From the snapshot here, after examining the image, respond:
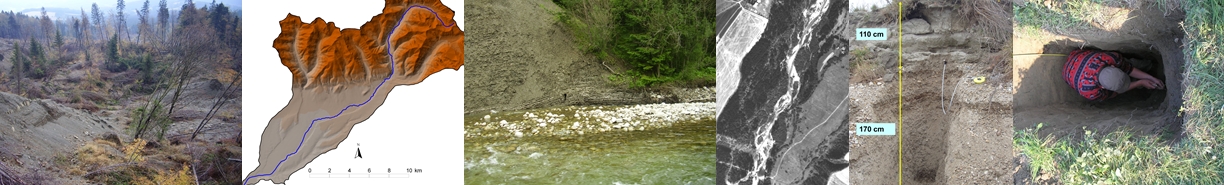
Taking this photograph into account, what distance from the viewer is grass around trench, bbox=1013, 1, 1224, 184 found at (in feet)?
7.89

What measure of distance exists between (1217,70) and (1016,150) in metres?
0.81

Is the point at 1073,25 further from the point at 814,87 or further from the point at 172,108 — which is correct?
the point at 172,108

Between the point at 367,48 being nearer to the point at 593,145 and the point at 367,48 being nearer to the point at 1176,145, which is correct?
the point at 593,145

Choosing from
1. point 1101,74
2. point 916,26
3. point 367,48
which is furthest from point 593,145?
point 1101,74

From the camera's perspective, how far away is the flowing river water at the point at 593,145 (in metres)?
3.30

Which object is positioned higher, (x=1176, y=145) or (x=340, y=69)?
(x=340, y=69)

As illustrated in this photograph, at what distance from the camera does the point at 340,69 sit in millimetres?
2996

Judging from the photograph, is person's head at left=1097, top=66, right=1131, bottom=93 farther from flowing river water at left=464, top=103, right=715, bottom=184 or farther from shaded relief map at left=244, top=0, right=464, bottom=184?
shaded relief map at left=244, top=0, right=464, bottom=184

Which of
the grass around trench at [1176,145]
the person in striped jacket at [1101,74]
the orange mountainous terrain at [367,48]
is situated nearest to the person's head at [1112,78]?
the person in striped jacket at [1101,74]

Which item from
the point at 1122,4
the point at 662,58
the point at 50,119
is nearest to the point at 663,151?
the point at 662,58

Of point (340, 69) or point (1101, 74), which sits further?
point (340, 69)

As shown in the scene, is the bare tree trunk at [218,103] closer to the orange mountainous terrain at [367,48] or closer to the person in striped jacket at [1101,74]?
the orange mountainous terrain at [367,48]

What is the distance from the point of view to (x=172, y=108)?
139 inches

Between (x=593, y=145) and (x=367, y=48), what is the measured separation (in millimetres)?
1456
